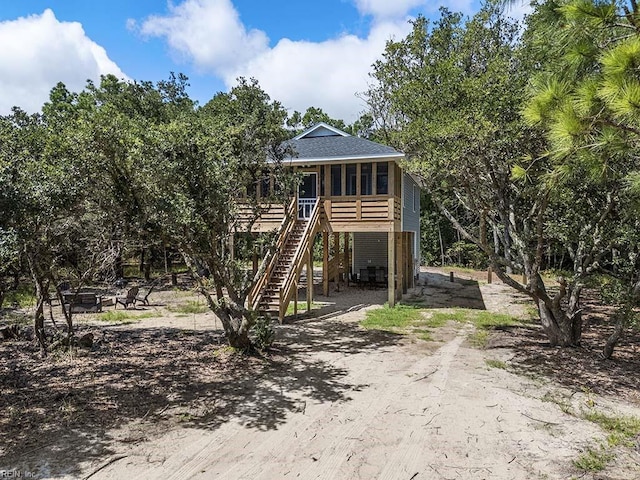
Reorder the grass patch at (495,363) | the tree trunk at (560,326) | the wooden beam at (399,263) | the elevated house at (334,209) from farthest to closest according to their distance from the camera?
1. the wooden beam at (399,263)
2. the elevated house at (334,209)
3. the tree trunk at (560,326)
4. the grass patch at (495,363)

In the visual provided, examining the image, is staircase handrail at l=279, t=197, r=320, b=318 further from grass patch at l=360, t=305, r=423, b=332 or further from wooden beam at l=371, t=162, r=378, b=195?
grass patch at l=360, t=305, r=423, b=332

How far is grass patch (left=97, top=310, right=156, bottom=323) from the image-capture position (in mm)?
11195

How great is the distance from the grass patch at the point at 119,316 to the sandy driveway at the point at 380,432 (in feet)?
20.7

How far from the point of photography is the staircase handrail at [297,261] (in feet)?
35.9

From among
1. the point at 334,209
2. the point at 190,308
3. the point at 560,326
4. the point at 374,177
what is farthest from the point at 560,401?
the point at 190,308

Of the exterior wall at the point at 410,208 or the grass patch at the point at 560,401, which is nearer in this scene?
the grass patch at the point at 560,401

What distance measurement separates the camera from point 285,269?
12.1m

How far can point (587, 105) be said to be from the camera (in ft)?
11.4

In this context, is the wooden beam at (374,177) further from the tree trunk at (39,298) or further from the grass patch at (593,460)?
the grass patch at (593,460)

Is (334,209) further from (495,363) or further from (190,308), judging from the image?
(495,363)

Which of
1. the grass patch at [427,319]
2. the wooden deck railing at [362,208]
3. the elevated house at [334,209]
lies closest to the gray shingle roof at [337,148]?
the elevated house at [334,209]

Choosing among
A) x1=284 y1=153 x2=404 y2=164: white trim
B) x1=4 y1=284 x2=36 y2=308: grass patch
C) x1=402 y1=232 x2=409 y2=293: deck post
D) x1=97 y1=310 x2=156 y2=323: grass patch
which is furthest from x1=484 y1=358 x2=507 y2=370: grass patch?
x1=4 y1=284 x2=36 y2=308: grass patch

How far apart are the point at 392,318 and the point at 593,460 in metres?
7.32

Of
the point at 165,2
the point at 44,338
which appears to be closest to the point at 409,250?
the point at 165,2
